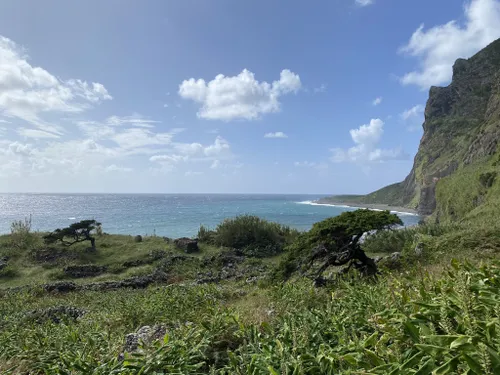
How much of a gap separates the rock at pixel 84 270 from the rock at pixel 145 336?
12.2 metres

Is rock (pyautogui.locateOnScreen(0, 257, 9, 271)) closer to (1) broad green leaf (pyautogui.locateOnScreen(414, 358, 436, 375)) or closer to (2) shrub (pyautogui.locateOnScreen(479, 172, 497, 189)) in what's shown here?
(1) broad green leaf (pyautogui.locateOnScreen(414, 358, 436, 375))

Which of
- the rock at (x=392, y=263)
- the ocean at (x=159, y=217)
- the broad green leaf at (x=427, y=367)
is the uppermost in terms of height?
the broad green leaf at (x=427, y=367)

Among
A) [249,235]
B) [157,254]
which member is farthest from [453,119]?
[157,254]

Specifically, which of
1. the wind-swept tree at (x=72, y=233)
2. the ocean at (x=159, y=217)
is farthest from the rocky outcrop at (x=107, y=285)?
the ocean at (x=159, y=217)

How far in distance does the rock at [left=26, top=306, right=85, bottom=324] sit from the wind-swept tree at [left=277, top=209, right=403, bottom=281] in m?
4.89

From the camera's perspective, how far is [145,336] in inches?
159

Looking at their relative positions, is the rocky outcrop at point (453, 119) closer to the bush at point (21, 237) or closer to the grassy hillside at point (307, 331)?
the grassy hillside at point (307, 331)

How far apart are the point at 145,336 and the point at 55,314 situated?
4369 millimetres

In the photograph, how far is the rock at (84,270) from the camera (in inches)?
575

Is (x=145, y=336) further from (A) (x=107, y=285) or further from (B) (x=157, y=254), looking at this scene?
(B) (x=157, y=254)

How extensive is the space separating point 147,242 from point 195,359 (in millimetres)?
17704

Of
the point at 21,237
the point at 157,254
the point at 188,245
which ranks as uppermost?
the point at 21,237

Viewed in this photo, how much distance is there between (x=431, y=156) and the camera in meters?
72.7

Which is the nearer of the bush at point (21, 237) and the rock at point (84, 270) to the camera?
the rock at point (84, 270)
